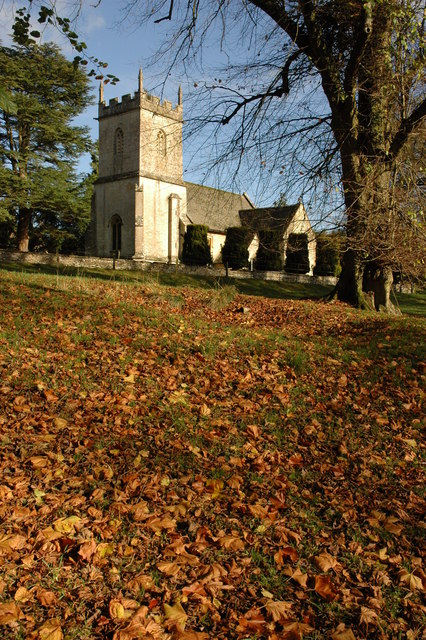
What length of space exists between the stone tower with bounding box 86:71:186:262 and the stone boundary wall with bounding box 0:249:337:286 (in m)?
8.68

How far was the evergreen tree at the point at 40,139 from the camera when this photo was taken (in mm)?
30312

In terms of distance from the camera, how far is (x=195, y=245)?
3447 cm

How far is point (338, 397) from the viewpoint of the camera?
6.07m

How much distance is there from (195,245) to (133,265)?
8713 mm

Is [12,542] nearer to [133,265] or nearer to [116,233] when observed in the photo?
[133,265]

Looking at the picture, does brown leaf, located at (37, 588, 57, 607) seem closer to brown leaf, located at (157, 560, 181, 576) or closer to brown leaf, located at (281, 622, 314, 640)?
brown leaf, located at (157, 560, 181, 576)

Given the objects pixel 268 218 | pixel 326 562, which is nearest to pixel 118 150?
pixel 268 218

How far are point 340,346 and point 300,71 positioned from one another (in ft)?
23.0

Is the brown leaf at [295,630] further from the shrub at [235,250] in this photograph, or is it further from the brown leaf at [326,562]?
the shrub at [235,250]

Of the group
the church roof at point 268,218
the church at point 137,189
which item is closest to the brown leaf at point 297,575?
the church roof at point 268,218

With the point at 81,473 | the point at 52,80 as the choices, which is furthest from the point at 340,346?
the point at 52,80

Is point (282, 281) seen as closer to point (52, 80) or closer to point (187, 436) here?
point (52, 80)

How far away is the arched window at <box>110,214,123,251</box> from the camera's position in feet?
122

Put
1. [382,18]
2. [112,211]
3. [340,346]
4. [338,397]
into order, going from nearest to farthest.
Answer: [338,397] < [340,346] < [382,18] < [112,211]
